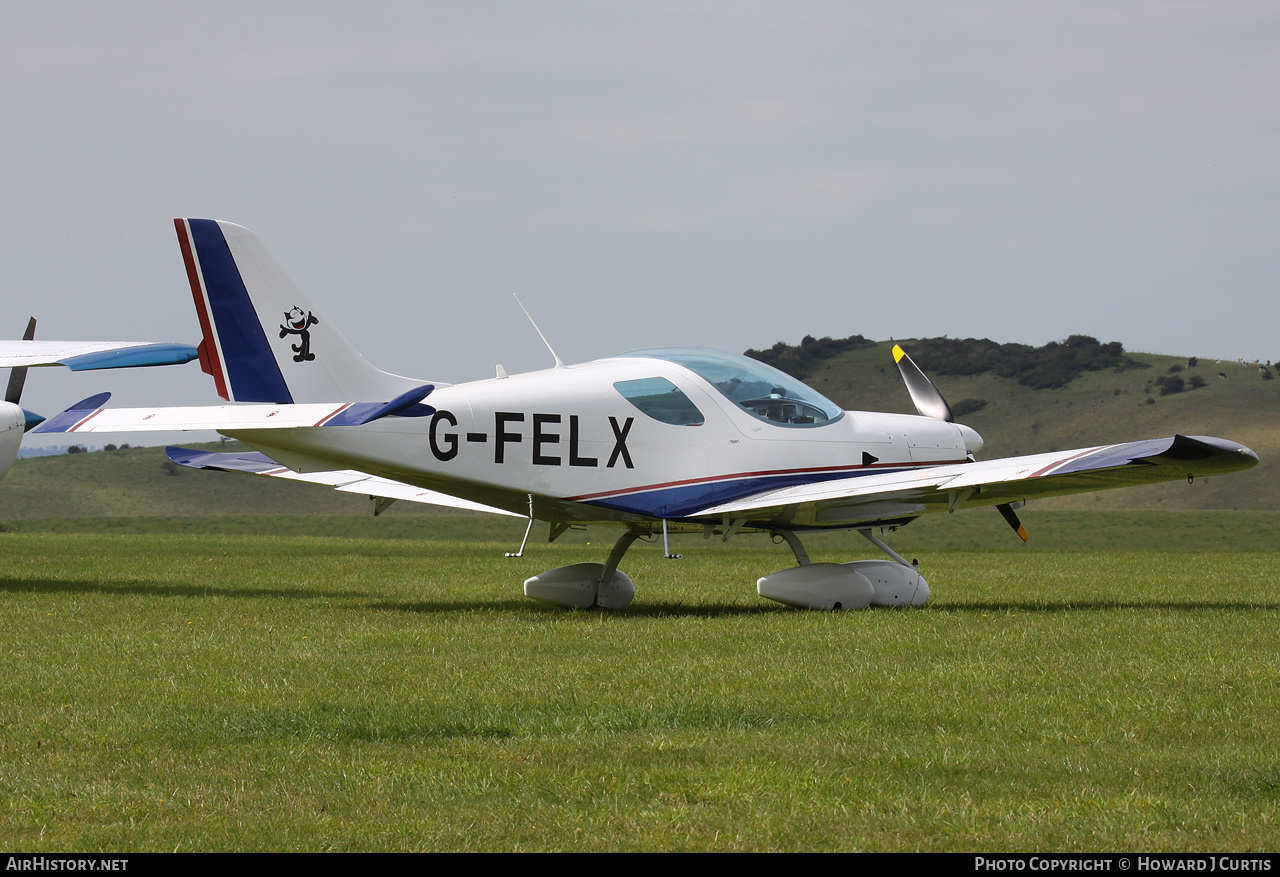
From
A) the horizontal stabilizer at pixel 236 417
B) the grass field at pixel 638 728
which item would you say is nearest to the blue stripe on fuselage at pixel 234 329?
the horizontal stabilizer at pixel 236 417

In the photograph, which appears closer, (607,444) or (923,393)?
(607,444)

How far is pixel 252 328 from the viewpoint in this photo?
513 inches

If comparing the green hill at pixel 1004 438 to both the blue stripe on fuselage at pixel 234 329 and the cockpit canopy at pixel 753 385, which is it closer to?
the cockpit canopy at pixel 753 385

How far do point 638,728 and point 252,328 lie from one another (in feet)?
24.8

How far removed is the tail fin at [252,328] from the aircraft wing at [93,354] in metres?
0.73

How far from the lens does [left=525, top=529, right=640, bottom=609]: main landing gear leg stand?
1475 centimetres

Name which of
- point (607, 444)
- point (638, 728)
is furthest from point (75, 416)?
point (638, 728)

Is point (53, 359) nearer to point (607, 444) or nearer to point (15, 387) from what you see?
point (15, 387)

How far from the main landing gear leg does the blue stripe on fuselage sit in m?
3.67

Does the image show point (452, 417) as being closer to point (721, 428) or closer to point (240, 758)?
point (721, 428)

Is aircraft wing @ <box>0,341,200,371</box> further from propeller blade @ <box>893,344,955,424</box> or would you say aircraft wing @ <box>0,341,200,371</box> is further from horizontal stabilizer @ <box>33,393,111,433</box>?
propeller blade @ <box>893,344,955,424</box>

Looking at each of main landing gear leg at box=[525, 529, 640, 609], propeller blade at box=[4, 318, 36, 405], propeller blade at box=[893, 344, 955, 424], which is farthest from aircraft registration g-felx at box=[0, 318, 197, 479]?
propeller blade at box=[893, 344, 955, 424]
